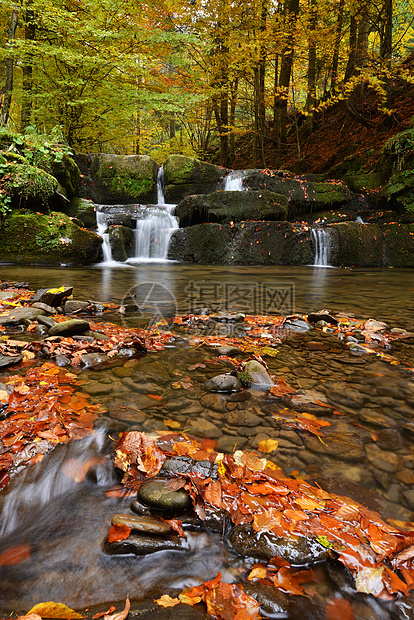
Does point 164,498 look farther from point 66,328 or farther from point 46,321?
point 46,321

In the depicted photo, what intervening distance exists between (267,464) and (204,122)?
23.1 m

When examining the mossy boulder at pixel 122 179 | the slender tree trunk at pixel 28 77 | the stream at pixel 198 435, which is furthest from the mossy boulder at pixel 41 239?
the stream at pixel 198 435

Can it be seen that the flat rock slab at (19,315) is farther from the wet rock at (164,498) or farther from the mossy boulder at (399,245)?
the mossy boulder at (399,245)

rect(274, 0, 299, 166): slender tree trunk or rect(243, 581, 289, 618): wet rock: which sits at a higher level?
rect(274, 0, 299, 166): slender tree trunk

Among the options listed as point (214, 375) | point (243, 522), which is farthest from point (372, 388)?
point (243, 522)

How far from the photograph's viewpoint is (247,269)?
984 cm

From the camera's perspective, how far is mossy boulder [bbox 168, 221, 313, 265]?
10.9 meters

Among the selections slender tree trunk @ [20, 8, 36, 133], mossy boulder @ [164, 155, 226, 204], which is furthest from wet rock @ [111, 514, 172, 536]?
mossy boulder @ [164, 155, 226, 204]

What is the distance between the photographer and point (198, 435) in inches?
69.7

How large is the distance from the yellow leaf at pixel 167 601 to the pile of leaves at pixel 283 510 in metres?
→ 0.26

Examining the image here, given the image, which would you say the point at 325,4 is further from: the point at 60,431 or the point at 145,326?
the point at 60,431

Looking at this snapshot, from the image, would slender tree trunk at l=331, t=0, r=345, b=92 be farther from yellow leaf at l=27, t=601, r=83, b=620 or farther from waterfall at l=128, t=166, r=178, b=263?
yellow leaf at l=27, t=601, r=83, b=620

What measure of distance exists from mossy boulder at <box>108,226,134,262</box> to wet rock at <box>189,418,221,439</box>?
928 centimetres

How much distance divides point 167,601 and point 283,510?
519 mm
